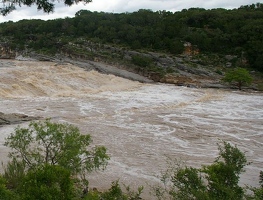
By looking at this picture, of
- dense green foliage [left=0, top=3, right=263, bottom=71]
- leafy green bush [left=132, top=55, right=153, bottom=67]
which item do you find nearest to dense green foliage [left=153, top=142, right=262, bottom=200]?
leafy green bush [left=132, top=55, right=153, bottom=67]

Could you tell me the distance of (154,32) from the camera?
4406cm

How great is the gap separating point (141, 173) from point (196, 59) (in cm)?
2998

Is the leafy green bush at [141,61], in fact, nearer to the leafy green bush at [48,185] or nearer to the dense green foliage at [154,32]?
the dense green foliage at [154,32]

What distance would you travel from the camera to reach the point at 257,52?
38188 millimetres

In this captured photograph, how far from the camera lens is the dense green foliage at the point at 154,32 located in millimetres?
41094

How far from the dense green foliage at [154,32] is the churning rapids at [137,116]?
37.8 ft

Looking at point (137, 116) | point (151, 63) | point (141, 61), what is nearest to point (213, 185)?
point (137, 116)

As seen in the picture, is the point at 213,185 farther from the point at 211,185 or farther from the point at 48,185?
the point at 48,185

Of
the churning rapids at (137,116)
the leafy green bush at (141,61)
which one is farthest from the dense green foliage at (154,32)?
the churning rapids at (137,116)

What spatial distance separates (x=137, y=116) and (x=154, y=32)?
27219 mm

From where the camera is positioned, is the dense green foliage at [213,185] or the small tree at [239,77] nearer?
the dense green foliage at [213,185]

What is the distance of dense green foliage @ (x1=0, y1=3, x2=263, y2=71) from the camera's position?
41.1m

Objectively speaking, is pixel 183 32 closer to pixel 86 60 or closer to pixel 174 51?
pixel 174 51

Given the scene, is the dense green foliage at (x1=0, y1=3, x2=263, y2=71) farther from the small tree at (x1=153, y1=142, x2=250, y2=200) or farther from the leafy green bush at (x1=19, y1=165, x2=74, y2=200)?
the leafy green bush at (x1=19, y1=165, x2=74, y2=200)
